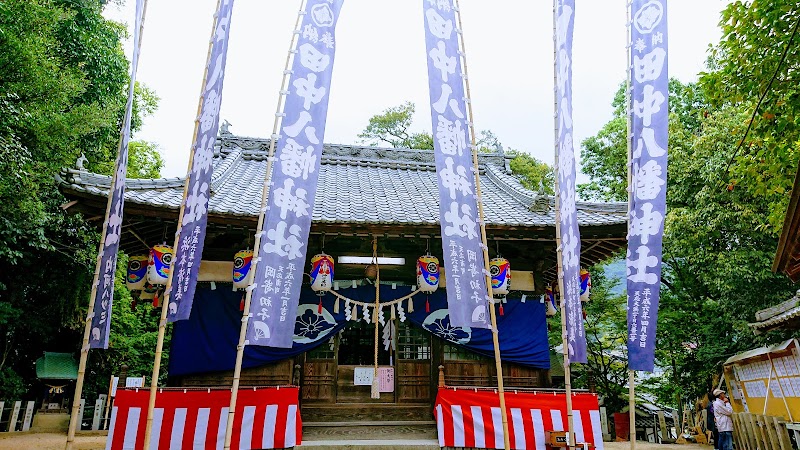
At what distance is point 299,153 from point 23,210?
11.3 m

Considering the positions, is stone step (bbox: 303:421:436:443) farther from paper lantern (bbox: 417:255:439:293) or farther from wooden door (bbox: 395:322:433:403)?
paper lantern (bbox: 417:255:439:293)

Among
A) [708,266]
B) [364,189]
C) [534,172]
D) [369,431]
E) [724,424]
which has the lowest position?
[369,431]

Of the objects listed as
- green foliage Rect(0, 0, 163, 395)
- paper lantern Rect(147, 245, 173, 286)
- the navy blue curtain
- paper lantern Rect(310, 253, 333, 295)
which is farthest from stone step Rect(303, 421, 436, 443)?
green foliage Rect(0, 0, 163, 395)

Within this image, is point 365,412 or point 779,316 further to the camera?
point 779,316

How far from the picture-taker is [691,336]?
55.4ft

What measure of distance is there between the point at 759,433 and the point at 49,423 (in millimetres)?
18452

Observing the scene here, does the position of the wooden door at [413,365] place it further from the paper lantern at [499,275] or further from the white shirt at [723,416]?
the white shirt at [723,416]

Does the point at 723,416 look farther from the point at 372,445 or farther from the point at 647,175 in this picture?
the point at 647,175

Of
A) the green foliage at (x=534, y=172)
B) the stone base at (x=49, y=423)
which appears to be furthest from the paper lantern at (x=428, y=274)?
the green foliage at (x=534, y=172)

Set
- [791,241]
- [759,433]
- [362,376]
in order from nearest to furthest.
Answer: [791,241] < [759,433] < [362,376]

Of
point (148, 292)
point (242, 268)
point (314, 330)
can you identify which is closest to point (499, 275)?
point (314, 330)

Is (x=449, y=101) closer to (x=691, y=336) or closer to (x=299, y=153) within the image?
(x=299, y=153)

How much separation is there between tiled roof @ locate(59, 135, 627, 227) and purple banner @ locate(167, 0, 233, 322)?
3.15m

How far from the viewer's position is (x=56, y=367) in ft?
57.0
